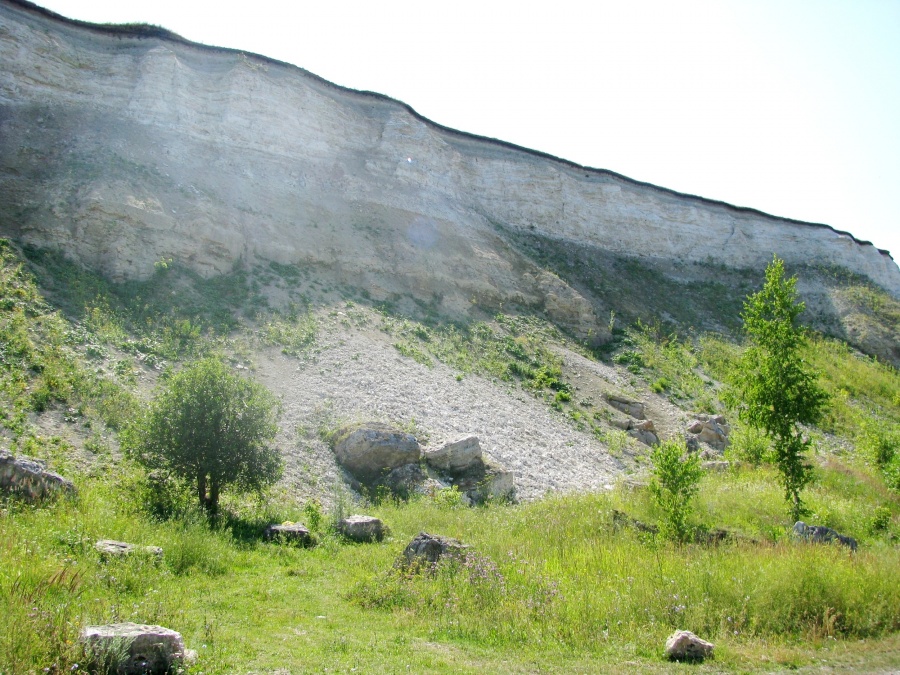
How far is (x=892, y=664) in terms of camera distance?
650 cm

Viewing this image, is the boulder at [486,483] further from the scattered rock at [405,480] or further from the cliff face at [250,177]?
the cliff face at [250,177]

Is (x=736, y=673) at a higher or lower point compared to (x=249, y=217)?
lower

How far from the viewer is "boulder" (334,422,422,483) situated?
15500 mm

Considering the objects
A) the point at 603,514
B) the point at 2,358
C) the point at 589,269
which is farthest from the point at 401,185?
the point at 603,514

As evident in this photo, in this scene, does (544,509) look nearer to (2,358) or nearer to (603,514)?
(603,514)

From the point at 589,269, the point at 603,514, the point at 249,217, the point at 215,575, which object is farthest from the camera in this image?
the point at 589,269

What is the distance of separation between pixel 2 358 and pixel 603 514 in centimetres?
1332

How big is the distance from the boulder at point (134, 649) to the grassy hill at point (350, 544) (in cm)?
18

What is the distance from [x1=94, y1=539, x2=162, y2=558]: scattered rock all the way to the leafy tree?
11.5 m

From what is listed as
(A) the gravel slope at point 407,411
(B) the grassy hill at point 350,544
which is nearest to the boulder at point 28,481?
(B) the grassy hill at point 350,544

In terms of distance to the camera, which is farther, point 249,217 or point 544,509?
point 249,217

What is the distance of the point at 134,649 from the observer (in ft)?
16.6

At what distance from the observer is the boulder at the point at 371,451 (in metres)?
15.5

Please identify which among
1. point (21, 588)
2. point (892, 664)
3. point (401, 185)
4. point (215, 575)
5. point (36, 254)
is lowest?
point (215, 575)
